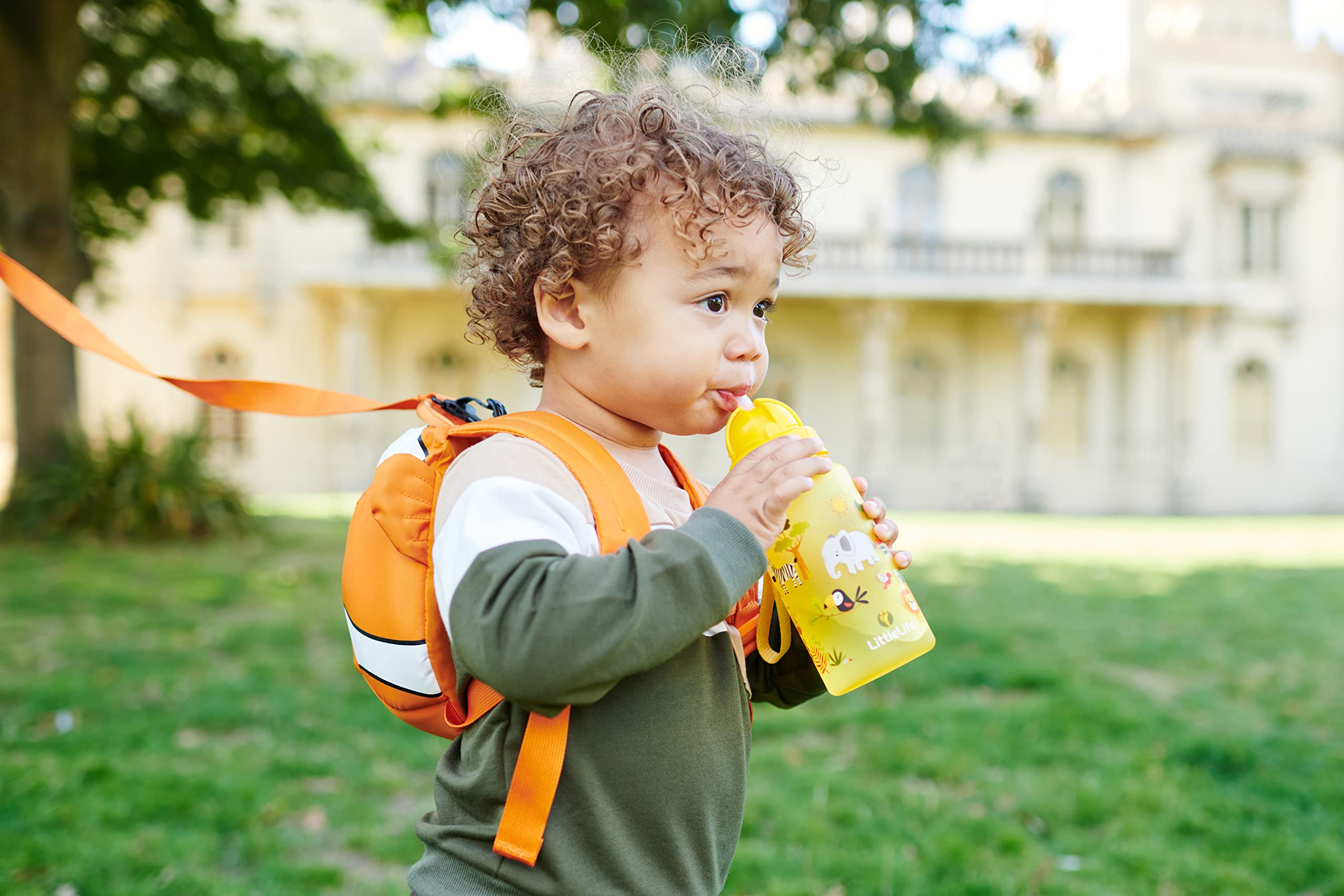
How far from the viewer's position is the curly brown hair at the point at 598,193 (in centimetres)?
120

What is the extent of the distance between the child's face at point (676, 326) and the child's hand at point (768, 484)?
0.11m

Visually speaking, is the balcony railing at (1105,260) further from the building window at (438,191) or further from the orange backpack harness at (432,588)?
the orange backpack harness at (432,588)

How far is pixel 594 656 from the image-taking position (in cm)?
99

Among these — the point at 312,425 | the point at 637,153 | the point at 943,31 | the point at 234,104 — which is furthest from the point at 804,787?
the point at 312,425

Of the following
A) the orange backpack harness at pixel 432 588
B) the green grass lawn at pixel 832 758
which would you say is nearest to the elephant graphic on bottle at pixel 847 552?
the orange backpack harness at pixel 432 588

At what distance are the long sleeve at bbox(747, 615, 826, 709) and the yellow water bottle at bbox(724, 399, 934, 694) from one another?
129 mm

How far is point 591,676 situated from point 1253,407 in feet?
80.2

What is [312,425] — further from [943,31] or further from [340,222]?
[943,31]

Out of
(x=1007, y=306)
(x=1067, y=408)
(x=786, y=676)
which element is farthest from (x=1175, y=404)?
(x=786, y=676)

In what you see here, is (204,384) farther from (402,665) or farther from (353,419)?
(353,419)

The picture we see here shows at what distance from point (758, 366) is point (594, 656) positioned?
A: 478mm

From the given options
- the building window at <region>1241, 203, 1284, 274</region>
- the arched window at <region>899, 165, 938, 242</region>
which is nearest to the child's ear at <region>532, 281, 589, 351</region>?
the arched window at <region>899, 165, 938, 242</region>

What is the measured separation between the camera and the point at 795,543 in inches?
49.5

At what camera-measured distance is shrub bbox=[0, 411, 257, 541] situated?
26.5 ft
